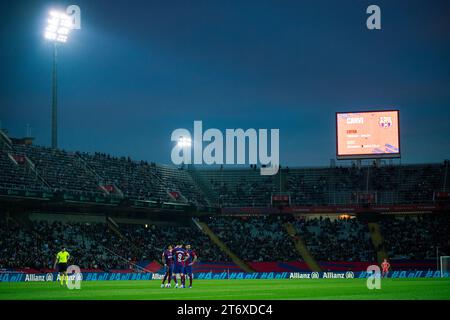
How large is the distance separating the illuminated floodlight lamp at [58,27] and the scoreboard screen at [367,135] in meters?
27.4

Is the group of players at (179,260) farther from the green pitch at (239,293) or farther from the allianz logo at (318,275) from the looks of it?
the allianz logo at (318,275)

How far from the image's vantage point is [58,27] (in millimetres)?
67688

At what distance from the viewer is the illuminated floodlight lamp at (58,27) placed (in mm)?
66812

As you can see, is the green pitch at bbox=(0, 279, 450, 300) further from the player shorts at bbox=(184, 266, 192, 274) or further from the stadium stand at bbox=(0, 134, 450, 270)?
the stadium stand at bbox=(0, 134, 450, 270)

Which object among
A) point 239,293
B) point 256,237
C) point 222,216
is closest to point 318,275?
point 256,237

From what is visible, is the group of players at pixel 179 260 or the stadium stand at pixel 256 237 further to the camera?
the stadium stand at pixel 256 237

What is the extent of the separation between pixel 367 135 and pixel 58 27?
102 ft

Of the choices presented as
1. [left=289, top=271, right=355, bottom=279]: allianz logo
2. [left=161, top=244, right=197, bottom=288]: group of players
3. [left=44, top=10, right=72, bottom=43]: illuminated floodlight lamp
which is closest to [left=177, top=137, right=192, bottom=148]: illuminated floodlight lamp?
[left=44, top=10, right=72, bottom=43]: illuminated floodlight lamp

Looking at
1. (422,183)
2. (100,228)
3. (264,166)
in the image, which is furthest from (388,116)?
(100,228)

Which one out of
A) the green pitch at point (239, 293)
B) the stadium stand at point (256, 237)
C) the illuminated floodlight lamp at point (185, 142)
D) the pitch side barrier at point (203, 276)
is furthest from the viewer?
the illuminated floodlight lamp at point (185, 142)

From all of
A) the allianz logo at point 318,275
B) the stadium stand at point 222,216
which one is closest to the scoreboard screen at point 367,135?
the stadium stand at point 222,216

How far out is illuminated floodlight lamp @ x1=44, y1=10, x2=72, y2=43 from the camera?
219 feet

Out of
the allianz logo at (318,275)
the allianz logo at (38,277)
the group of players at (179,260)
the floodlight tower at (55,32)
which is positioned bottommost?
the allianz logo at (318,275)
